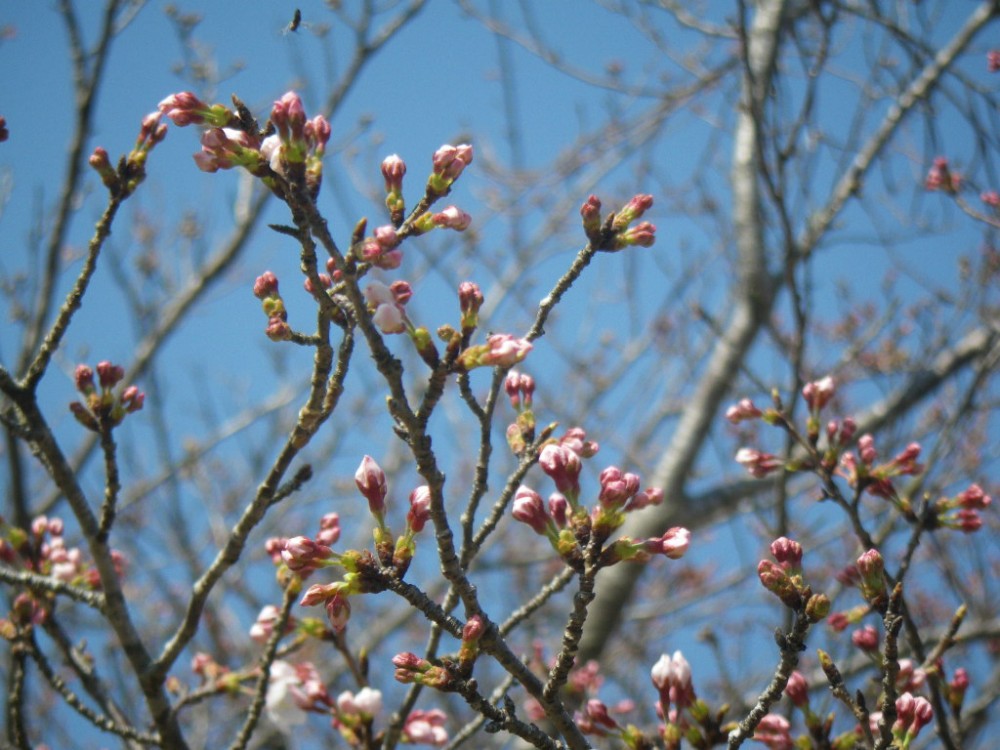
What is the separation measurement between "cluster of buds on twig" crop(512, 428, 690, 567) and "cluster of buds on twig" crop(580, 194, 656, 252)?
37cm

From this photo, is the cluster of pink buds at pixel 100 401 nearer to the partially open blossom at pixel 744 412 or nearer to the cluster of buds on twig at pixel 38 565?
the cluster of buds on twig at pixel 38 565

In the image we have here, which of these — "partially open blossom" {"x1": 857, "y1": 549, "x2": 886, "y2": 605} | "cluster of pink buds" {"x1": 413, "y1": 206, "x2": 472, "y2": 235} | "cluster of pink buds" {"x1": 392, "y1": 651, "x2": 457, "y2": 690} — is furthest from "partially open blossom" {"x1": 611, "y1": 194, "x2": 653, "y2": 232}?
"cluster of pink buds" {"x1": 392, "y1": 651, "x2": 457, "y2": 690}

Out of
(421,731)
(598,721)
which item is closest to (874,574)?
(598,721)

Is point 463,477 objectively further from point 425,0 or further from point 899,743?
point 899,743

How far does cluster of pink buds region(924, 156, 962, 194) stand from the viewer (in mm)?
3262

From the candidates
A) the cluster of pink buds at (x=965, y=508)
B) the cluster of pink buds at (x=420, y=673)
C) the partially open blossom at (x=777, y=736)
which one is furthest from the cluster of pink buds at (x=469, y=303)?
the cluster of pink buds at (x=965, y=508)

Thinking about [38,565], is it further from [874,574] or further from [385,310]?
[874,574]

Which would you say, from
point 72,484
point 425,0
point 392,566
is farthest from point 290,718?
point 425,0

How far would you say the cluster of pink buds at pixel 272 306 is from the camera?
54.7 inches

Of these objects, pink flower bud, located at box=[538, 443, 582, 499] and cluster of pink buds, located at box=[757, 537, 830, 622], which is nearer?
cluster of pink buds, located at box=[757, 537, 830, 622]

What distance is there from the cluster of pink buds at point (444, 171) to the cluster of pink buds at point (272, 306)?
344 millimetres

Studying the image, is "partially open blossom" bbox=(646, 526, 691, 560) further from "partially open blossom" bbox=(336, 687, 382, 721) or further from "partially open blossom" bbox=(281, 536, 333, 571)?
"partially open blossom" bbox=(336, 687, 382, 721)

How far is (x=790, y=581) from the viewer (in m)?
1.27

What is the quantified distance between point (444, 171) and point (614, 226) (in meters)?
0.32
